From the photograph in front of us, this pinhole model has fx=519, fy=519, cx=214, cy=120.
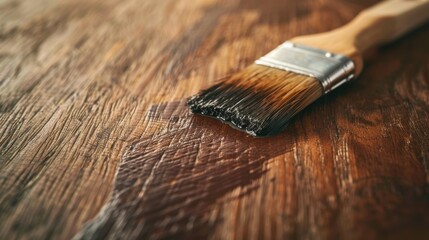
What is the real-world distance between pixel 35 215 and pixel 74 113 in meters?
0.36

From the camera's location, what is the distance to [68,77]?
1.40 metres

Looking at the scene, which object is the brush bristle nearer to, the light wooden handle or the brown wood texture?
the brown wood texture

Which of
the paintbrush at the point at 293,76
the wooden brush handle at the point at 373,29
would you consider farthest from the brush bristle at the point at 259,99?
the wooden brush handle at the point at 373,29

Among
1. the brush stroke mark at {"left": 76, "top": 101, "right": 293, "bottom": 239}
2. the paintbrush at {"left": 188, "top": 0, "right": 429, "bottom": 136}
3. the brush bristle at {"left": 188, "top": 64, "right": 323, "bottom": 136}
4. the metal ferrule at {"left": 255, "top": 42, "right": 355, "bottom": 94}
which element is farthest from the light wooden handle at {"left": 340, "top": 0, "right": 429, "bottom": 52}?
the brush stroke mark at {"left": 76, "top": 101, "right": 293, "bottom": 239}

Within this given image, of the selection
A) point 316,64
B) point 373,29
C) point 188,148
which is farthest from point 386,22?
point 188,148

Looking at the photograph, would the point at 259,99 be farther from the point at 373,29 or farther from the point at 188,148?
the point at 373,29

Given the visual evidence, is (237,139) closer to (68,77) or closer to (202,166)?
(202,166)

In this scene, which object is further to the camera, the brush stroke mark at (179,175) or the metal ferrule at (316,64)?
the metal ferrule at (316,64)

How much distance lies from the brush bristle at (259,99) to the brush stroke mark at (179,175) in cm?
3

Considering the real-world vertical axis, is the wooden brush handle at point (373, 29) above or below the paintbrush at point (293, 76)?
below

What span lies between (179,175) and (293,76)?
1.31ft

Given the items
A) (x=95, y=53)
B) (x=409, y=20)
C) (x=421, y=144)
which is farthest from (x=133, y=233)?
(x=409, y=20)

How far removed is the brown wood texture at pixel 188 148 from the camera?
2.90 feet

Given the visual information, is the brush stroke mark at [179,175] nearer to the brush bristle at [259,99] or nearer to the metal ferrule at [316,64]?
the brush bristle at [259,99]
